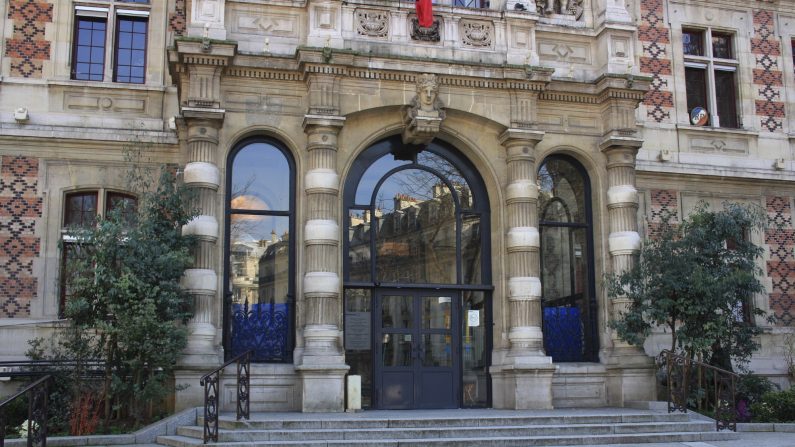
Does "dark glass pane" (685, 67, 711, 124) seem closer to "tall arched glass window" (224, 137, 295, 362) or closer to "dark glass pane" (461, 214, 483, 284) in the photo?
"dark glass pane" (461, 214, 483, 284)

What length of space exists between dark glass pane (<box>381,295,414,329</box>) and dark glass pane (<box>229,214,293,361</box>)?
1.77 metres

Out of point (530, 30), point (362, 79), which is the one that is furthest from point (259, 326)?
point (530, 30)

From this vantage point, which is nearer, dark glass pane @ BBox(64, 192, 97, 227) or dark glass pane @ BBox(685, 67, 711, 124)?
dark glass pane @ BBox(64, 192, 97, 227)

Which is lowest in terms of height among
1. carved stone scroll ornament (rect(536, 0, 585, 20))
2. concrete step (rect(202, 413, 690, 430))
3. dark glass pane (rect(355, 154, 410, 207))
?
concrete step (rect(202, 413, 690, 430))

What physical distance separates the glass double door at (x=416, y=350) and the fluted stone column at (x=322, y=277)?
1.13 meters

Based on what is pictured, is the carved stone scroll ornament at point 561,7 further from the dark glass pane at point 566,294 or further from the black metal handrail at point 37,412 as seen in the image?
the black metal handrail at point 37,412

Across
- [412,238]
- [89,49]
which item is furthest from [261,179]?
[89,49]

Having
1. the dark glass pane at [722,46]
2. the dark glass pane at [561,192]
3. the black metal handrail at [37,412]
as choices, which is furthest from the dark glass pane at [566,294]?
the black metal handrail at [37,412]

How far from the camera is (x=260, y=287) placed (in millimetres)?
16344

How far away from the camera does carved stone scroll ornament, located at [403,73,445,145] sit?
16.7m

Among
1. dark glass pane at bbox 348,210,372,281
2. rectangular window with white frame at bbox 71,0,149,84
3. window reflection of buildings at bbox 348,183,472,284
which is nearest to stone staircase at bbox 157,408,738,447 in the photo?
dark glass pane at bbox 348,210,372,281

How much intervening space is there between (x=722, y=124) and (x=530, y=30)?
6168 mm

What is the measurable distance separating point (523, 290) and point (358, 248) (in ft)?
10.3

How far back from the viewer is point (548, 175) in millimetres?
18344
